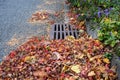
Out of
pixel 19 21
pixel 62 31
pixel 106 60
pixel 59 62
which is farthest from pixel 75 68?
pixel 19 21

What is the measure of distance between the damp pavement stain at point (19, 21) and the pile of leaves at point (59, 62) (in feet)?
2.11

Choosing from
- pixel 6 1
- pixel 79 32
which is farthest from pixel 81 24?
pixel 6 1

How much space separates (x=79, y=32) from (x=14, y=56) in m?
1.58

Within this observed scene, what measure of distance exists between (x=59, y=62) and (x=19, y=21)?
3056 mm

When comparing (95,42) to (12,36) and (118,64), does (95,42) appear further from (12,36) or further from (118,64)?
(12,36)

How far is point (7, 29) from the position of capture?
Answer: 607cm

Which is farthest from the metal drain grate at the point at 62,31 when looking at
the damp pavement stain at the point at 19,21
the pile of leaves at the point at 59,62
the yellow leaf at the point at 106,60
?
the yellow leaf at the point at 106,60

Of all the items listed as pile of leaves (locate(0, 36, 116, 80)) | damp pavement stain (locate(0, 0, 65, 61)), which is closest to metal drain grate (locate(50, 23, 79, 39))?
damp pavement stain (locate(0, 0, 65, 61))

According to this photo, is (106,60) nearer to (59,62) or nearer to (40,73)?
(59,62)

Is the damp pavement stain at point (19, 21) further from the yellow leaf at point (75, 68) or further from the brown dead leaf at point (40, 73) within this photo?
the yellow leaf at point (75, 68)

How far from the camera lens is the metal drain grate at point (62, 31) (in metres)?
5.40

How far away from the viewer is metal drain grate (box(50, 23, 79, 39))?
540 cm

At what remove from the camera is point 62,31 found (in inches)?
222

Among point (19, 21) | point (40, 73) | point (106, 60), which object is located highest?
point (19, 21)
